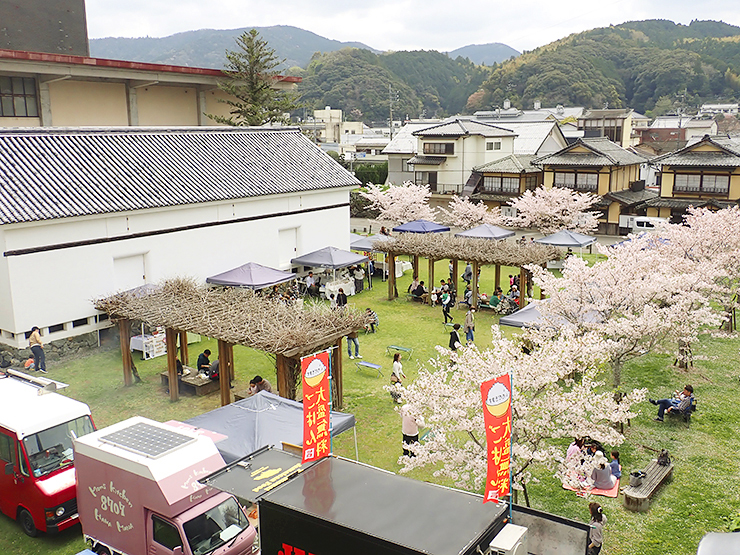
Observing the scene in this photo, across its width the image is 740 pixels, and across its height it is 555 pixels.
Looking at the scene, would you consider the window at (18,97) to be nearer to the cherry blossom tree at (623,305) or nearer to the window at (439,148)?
the cherry blossom tree at (623,305)

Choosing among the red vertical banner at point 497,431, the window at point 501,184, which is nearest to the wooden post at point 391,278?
the red vertical banner at point 497,431

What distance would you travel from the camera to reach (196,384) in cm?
1548

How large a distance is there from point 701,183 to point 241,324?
3720 cm

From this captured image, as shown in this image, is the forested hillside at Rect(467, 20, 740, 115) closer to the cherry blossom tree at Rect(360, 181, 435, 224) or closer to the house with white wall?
the cherry blossom tree at Rect(360, 181, 435, 224)

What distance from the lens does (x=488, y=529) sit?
20.6 feet

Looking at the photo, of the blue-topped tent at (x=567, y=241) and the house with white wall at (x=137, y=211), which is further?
the blue-topped tent at (x=567, y=241)

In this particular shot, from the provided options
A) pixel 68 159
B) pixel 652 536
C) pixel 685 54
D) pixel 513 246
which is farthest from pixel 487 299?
pixel 685 54

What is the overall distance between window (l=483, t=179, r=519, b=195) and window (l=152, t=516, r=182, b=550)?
41960 mm

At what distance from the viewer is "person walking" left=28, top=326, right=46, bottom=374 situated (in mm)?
16578

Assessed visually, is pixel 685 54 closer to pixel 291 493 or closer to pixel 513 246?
pixel 513 246

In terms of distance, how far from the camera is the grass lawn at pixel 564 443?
1030cm

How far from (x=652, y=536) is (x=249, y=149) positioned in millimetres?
22270

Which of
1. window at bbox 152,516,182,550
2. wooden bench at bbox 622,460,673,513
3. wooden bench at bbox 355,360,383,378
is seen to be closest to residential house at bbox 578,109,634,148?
wooden bench at bbox 355,360,383,378

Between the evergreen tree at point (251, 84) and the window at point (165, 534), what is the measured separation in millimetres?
29842
